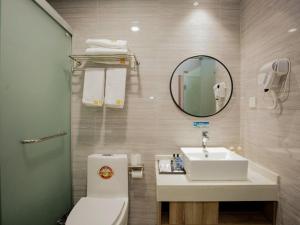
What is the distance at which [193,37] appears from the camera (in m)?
1.83

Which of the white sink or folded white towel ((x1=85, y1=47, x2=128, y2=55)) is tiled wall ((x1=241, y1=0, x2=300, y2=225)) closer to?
the white sink

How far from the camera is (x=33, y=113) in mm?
1299

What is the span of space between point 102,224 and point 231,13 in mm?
2134

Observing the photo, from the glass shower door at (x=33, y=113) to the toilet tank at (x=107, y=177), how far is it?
10.7 inches

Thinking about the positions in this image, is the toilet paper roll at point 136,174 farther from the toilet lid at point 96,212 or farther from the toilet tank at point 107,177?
the toilet lid at point 96,212

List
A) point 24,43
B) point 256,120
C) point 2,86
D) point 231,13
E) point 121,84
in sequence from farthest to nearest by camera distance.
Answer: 1. point 231,13
2. point 121,84
3. point 256,120
4. point 24,43
5. point 2,86

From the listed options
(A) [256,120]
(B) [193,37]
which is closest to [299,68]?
(A) [256,120]

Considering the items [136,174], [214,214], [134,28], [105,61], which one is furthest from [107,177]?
[134,28]

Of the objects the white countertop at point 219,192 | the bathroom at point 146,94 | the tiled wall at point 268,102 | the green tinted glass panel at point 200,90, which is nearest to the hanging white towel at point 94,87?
the bathroom at point 146,94

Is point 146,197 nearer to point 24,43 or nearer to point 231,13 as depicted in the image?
point 24,43

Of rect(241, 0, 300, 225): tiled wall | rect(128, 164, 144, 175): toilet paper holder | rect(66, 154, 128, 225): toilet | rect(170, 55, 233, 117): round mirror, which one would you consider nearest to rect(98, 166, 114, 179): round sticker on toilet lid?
rect(66, 154, 128, 225): toilet

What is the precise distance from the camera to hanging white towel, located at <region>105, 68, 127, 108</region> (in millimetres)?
1664

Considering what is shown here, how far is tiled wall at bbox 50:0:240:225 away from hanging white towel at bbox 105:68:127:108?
0.54 feet

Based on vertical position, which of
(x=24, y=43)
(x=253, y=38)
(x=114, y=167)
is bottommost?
(x=114, y=167)
